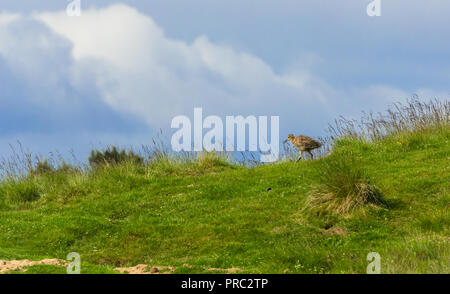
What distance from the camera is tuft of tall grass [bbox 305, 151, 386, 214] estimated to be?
15.0 meters

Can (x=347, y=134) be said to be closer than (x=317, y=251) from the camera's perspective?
No

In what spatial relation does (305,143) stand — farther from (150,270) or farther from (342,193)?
(150,270)

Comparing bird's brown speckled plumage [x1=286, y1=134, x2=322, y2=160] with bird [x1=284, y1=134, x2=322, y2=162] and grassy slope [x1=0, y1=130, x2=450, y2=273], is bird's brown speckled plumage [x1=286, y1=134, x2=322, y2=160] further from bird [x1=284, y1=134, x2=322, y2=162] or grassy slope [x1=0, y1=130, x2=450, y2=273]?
grassy slope [x1=0, y1=130, x2=450, y2=273]

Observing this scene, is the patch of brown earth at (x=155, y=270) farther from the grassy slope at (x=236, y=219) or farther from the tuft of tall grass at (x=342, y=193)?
the tuft of tall grass at (x=342, y=193)

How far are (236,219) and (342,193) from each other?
9.81 feet

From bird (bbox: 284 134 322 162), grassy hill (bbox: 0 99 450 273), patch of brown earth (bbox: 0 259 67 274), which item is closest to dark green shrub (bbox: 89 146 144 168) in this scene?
grassy hill (bbox: 0 99 450 273)

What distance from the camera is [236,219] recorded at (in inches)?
631

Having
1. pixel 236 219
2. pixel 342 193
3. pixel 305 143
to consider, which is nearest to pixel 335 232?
pixel 342 193

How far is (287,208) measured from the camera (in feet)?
53.6

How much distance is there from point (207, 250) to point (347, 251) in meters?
3.52
